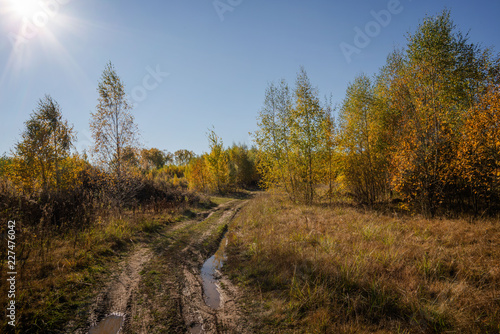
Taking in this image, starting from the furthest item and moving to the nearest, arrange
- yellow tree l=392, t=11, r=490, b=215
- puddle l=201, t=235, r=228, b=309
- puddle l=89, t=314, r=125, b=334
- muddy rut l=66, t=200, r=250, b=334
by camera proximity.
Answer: yellow tree l=392, t=11, r=490, b=215 → puddle l=201, t=235, r=228, b=309 → muddy rut l=66, t=200, r=250, b=334 → puddle l=89, t=314, r=125, b=334

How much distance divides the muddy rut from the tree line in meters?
11.1

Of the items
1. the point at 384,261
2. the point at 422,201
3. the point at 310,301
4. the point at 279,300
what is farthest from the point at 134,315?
the point at 422,201

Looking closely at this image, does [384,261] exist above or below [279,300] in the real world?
above

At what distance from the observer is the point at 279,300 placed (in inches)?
166

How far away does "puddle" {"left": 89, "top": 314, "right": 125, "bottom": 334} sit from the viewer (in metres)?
3.38

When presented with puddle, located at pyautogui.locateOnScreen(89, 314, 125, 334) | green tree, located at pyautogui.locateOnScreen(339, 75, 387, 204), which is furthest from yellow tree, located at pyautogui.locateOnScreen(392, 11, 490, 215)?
puddle, located at pyautogui.locateOnScreen(89, 314, 125, 334)

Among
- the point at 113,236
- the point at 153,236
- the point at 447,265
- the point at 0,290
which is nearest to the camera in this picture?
the point at 0,290

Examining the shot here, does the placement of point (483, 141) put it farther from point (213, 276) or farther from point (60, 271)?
point (60, 271)

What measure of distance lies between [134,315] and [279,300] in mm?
2976

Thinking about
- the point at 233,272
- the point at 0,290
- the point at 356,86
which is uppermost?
the point at 356,86

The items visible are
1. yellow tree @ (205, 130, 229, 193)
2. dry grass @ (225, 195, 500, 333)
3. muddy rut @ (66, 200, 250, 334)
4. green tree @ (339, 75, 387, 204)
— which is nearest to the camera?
dry grass @ (225, 195, 500, 333)

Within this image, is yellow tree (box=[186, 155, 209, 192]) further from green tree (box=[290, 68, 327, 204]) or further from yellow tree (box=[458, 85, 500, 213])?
yellow tree (box=[458, 85, 500, 213])

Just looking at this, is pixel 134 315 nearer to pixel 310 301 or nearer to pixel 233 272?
pixel 233 272

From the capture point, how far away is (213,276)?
587cm
